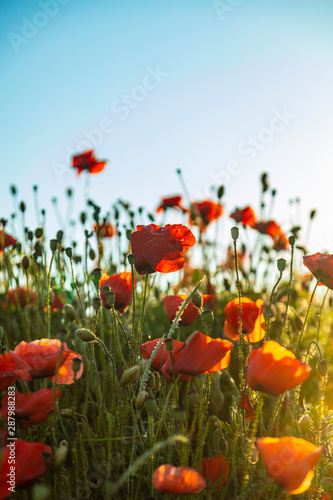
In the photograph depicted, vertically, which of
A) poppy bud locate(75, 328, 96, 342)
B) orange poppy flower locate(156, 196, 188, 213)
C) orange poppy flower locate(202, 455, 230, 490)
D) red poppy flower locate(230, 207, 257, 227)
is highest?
orange poppy flower locate(156, 196, 188, 213)

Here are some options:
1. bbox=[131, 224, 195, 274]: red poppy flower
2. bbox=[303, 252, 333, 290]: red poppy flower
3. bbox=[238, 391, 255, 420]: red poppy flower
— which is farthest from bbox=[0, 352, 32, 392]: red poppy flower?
bbox=[303, 252, 333, 290]: red poppy flower

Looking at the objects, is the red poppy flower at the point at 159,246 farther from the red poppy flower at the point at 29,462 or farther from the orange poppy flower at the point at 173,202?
the orange poppy flower at the point at 173,202

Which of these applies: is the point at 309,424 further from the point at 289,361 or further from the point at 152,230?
the point at 152,230

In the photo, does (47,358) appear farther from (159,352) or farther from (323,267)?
(323,267)

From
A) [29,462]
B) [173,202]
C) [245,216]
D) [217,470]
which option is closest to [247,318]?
[217,470]

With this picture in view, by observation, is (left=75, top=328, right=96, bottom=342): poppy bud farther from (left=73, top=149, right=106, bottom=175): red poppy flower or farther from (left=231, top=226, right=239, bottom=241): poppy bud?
(left=73, top=149, right=106, bottom=175): red poppy flower

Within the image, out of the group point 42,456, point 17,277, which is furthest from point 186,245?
point 17,277
